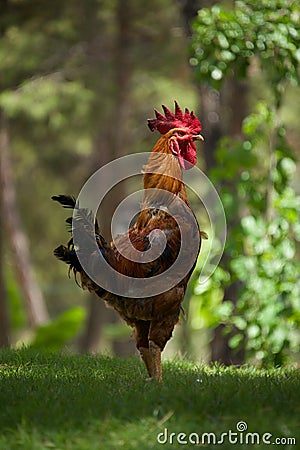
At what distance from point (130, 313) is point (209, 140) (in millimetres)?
5985

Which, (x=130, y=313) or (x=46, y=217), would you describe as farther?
(x=46, y=217)

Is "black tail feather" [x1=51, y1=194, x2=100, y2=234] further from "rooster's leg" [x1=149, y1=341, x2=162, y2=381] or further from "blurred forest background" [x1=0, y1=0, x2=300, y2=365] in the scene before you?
"blurred forest background" [x1=0, y1=0, x2=300, y2=365]

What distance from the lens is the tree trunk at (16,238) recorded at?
16828mm

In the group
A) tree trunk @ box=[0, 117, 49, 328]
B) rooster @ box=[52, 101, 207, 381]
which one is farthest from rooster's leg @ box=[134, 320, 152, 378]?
tree trunk @ box=[0, 117, 49, 328]

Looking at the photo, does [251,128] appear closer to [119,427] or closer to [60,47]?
[119,427]

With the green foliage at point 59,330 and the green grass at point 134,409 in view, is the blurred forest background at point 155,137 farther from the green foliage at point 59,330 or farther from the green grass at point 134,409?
the green grass at point 134,409

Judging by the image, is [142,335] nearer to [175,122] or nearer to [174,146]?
[174,146]

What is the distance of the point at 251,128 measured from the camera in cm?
877

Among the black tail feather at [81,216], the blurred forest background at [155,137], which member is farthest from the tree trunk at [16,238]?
the black tail feather at [81,216]

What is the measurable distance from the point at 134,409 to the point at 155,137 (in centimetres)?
1247

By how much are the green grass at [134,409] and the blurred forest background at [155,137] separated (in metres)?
2.25

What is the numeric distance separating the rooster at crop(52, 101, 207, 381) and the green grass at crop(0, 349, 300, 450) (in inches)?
18.9

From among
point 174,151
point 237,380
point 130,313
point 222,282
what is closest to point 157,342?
point 130,313

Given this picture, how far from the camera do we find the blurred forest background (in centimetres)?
828
